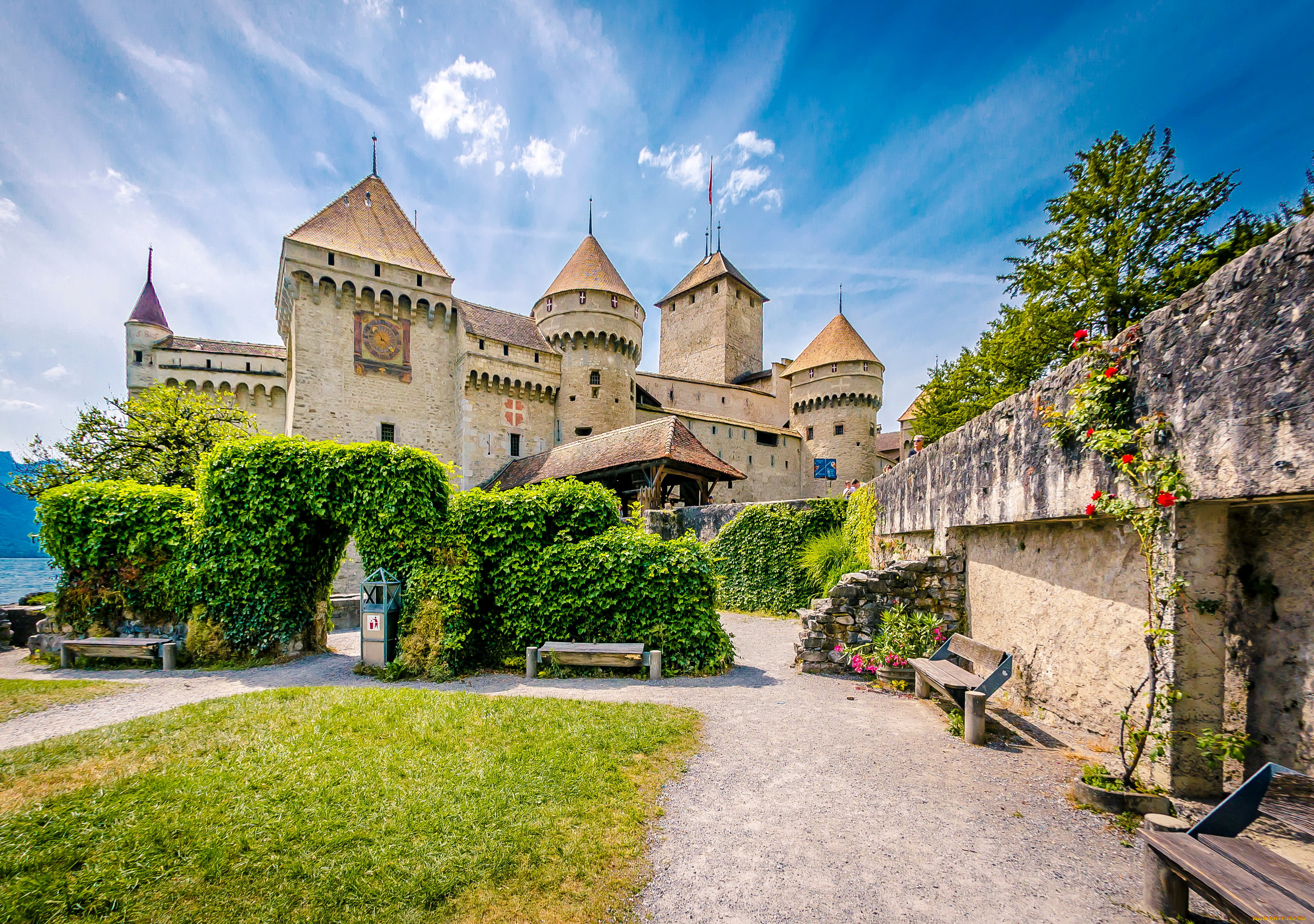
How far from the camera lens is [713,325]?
4291 centimetres

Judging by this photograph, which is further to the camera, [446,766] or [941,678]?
[941,678]

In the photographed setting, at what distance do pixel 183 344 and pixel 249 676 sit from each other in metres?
28.7

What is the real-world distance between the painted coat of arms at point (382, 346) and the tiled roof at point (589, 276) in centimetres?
796

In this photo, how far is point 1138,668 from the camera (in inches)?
149

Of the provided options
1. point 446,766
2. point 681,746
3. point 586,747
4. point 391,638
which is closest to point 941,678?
point 681,746

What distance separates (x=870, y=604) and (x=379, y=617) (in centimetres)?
680

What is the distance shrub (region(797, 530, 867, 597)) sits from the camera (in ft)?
35.0

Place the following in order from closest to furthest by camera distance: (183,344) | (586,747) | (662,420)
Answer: (586,747), (662,420), (183,344)

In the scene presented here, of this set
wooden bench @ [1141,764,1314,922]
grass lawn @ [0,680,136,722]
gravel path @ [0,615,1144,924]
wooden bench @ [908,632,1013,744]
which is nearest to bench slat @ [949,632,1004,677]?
wooden bench @ [908,632,1013,744]

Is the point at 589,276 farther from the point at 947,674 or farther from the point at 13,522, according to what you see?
the point at 13,522

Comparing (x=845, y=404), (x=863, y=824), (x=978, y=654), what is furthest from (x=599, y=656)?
(x=845, y=404)

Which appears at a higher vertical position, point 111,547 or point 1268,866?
point 111,547

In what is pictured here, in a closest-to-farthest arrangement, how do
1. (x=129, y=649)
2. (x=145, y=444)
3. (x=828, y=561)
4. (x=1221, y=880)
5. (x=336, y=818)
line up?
(x=1221, y=880) < (x=336, y=818) < (x=129, y=649) < (x=828, y=561) < (x=145, y=444)

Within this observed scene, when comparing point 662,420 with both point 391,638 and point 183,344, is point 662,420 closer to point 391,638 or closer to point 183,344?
point 391,638
